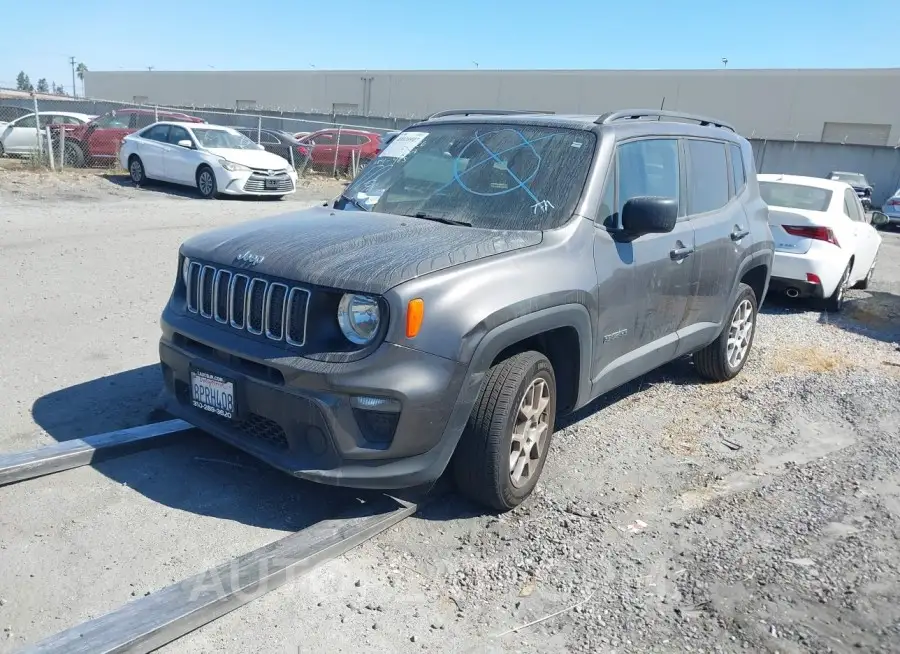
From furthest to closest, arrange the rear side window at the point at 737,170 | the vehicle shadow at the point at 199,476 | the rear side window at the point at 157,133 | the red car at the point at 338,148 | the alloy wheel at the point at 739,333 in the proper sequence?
the red car at the point at 338,148
the rear side window at the point at 157,133
the alloy wheel at the point at 739,333
the rear side window at the point at 737,170
the vehicle shadow at the point at 199,476

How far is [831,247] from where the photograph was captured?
9.00m

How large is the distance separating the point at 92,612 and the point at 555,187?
119 inches

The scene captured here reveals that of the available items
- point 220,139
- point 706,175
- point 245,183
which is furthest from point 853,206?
point 220,139

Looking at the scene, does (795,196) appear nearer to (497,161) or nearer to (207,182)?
(497,161)

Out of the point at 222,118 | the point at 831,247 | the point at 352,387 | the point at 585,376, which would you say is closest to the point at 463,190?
the point at 585,376

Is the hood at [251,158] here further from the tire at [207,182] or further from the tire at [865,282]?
the tire at [865,282]

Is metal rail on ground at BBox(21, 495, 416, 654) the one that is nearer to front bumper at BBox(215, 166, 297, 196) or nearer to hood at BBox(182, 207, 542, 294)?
hood at BBox(182, 207, 542, 294)

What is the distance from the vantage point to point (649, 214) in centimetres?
424

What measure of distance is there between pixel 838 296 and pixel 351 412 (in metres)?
7.97

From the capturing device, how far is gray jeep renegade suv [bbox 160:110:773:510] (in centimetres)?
344

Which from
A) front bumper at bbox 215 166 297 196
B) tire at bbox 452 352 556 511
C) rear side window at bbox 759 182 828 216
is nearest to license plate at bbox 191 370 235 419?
tire at bbox 452 352 556 511

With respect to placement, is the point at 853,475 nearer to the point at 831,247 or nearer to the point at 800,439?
the point at 800,439

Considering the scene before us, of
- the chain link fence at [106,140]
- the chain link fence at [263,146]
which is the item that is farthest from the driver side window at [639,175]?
the chain link fence at [106,140]

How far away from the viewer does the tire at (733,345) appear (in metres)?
6.14
